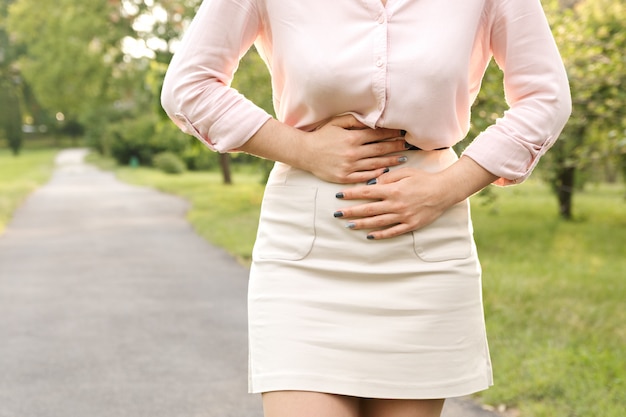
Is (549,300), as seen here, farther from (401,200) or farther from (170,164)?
(170,164)

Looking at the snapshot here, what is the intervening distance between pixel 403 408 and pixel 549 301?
6075mm

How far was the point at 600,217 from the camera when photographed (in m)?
17.7

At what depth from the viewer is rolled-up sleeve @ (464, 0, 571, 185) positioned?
1.97m

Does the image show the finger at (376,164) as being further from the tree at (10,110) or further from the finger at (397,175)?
the tree at (10,110)

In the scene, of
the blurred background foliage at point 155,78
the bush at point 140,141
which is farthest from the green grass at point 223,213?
the bush at point 140,141

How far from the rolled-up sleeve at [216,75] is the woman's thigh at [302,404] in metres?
0.57

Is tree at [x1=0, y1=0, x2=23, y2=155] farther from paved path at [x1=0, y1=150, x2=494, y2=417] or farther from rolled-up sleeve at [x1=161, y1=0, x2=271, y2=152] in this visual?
rolled-up sleeve at [x1=161, y1=0, x2=271, y2=152]

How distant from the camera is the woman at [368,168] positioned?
74.4 inches

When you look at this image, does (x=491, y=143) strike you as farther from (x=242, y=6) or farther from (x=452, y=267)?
(x=242, y=6)

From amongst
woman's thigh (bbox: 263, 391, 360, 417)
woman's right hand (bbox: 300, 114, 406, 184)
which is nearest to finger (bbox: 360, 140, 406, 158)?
woman's right hand (bbox: 300, 114, 406, 184)

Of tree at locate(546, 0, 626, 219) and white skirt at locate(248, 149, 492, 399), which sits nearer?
white skirt at locate(248, 149, 492, 399)

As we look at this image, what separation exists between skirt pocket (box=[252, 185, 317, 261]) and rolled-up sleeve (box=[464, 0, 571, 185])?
1.27 ft

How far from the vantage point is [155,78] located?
14.9 meters

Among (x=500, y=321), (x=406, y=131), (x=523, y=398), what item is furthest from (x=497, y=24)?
(x=500, y=321)
